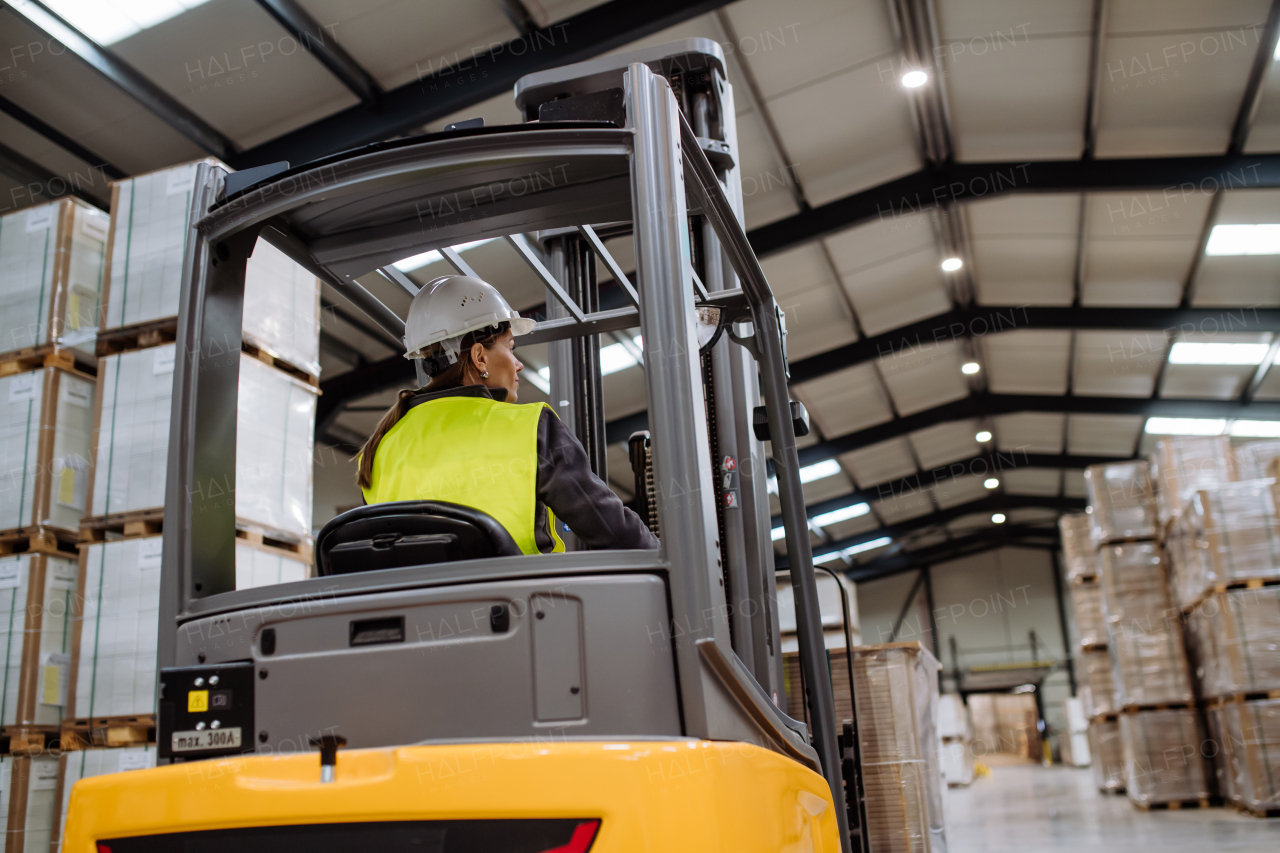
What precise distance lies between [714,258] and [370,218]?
1.39 meters

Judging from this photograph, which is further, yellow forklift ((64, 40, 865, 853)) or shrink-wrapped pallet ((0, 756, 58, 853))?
shrink-wrapped pallet ((0, 756, 58, 853))

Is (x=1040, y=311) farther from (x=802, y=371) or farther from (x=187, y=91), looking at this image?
(x=187, y=91)

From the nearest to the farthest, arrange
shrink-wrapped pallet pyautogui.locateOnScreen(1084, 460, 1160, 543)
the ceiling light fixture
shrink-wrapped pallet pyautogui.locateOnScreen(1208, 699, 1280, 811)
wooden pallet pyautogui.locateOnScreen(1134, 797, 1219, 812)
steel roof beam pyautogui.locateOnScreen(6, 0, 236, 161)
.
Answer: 1. steel roof beam pyautogui.locateOnScreen(6, 0, 236, 161)
2. shrink-wrapped pallet pyautogui.locateOnScreen(1208, 699, 1280, 811)
3. wooden pallet pyautogui.locateOnScreen(1134, 797, 1219, 812)
4. shrink-wrapped pallet pyautogui.locateOnScreen(1084, 460, 1160, 543)
5. the ceiling light fixture

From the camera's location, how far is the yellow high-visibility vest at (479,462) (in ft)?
5.76

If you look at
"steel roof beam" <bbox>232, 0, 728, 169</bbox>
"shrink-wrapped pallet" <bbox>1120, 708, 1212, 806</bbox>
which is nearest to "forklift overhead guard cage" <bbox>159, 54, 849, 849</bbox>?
"steel roof beam" <bbox>232, 0, 728, 169</bbox>

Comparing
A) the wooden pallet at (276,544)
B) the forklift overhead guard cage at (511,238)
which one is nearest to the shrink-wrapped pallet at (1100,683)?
the wooden pallet at (276,544)

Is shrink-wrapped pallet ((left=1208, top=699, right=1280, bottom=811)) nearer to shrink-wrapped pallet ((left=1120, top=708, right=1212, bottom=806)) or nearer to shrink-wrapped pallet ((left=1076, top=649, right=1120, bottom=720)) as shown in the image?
shrink-wrapped pallet ((left=1120, top=708, right=1212, bottom=806))

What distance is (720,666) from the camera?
151cm

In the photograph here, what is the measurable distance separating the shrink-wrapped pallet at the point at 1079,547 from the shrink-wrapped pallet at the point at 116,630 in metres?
10.1

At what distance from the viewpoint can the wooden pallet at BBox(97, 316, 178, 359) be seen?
13.7 feet

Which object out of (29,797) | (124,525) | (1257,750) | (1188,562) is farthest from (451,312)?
(1188,562)

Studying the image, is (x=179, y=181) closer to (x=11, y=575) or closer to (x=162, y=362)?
(x=162, y=362)

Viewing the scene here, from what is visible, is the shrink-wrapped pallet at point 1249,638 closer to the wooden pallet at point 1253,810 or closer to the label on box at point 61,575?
the wooden pallet at point 1253,810

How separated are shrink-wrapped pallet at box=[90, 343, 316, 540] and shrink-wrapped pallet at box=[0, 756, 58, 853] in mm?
1031
